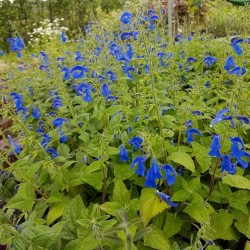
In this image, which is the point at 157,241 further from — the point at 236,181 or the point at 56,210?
the point at 56,210

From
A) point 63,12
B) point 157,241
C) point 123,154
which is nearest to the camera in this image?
point 157,241

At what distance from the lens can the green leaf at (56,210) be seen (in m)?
2.01

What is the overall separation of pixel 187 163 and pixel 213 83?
1.33 m

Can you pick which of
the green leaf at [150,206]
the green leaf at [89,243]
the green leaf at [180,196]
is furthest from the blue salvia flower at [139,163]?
the green leaf at [89,243]

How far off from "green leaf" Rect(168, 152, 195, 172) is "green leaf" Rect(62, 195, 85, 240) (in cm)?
56

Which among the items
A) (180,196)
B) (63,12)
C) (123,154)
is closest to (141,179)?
(123,154)

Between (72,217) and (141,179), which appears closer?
(72,217)

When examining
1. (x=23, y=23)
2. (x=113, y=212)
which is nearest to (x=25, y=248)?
(x=113, y=212)

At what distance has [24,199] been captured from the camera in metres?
2.01

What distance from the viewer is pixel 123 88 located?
8.64 feet

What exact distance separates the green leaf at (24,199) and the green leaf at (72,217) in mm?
271

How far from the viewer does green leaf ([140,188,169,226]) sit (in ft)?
5.74

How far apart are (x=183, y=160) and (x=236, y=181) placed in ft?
0.98

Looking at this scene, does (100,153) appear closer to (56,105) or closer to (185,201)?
(185,201)
